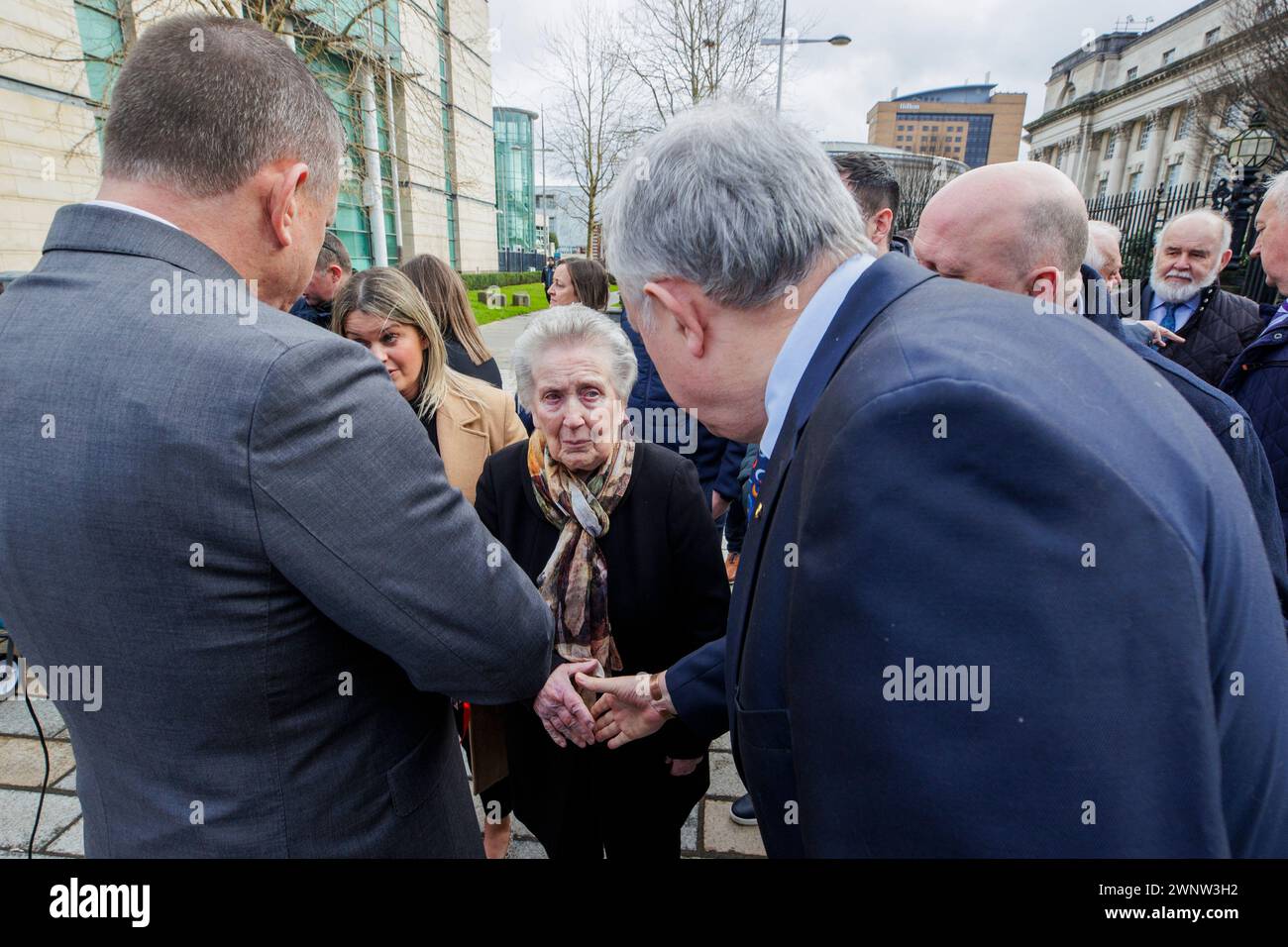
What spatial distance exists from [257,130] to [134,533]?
0.68 m

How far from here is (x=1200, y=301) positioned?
4.45 m

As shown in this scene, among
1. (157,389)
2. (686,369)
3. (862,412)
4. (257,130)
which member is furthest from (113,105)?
(862,412)

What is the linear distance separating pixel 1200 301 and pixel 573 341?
4.43m

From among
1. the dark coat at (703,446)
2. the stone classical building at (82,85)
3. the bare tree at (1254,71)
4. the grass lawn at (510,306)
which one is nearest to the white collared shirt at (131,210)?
the dark coat at (703,446)

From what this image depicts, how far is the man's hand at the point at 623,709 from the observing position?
6.28ft

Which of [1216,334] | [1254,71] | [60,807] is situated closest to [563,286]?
[60,807]

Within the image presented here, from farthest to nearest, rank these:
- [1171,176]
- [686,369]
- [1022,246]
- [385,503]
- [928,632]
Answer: [1171,176]
[1022,246]
[686,369]
[385,503]
[928,632]

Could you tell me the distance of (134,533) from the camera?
993mm

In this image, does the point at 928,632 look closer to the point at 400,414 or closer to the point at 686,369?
the point at 686,369

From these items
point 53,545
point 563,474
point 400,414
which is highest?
point 400,414

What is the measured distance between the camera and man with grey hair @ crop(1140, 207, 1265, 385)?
4.21 metres

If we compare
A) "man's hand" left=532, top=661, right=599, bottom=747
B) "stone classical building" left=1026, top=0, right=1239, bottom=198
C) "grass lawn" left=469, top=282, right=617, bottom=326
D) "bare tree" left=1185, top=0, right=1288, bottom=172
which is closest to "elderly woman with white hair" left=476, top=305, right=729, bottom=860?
"man's hand" left=532, top=661, right=599, bottom=747

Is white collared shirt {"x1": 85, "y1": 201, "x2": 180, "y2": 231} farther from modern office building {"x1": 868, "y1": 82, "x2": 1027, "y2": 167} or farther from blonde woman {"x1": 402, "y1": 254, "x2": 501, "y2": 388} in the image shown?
modern office building {"x1": 868, "y1": 82, "x2": 1027, "y2": 167}

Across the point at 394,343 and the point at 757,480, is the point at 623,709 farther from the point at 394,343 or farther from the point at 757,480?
the point at 394,343
